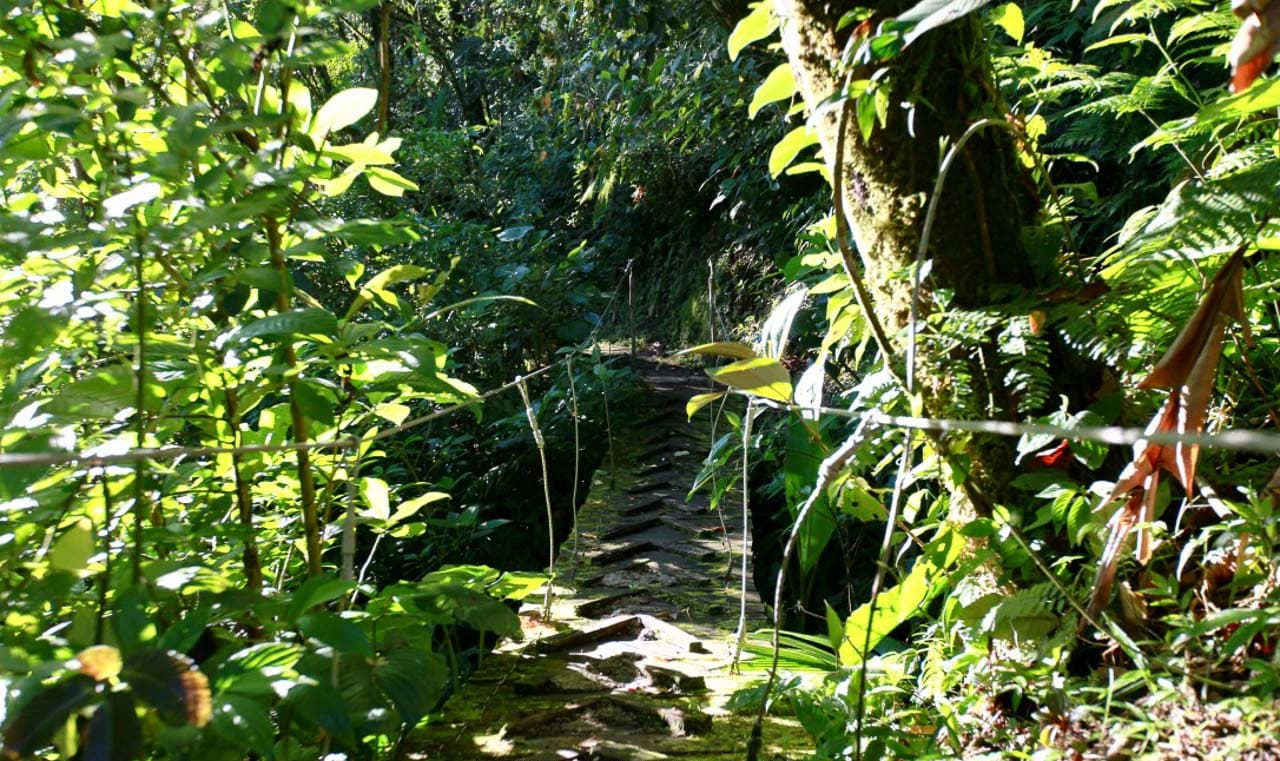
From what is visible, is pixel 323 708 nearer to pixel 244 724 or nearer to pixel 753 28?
pixel 244 724

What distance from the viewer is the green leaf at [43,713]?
97 cm

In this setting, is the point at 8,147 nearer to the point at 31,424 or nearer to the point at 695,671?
the point at 31,424

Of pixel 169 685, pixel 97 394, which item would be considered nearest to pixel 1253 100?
pixel 169 685

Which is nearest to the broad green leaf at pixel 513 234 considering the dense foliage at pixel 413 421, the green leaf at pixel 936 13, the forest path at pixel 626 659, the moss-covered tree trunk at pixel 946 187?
the forest path at pixel 626 659

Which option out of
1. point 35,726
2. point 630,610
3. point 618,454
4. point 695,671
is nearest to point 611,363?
point 618,454

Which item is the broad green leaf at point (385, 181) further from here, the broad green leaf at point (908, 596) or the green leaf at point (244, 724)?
the broad green leaf at point (908, 596)

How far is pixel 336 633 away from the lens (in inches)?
50.5

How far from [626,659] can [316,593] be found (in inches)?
50.0

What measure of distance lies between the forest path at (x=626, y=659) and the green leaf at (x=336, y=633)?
721mm

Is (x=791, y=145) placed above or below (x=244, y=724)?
above

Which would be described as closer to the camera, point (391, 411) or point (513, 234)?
point (391, 411)

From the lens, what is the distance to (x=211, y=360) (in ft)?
5.18

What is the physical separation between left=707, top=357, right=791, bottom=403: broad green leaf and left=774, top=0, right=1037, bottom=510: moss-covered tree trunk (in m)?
0.27

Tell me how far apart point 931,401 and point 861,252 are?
13.3 inches
